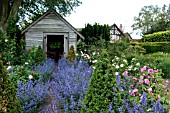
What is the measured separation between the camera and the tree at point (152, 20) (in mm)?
41328

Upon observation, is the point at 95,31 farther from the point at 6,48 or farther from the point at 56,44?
the point at 6,48

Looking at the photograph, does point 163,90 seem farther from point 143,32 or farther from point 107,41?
point 143,32

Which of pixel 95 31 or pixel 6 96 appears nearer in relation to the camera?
pixel 6 96

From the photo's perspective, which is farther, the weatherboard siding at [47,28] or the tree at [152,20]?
the tree at [152,20]

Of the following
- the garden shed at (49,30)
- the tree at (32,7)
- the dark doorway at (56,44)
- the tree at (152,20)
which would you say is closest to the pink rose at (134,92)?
the garden shed at (49,30)

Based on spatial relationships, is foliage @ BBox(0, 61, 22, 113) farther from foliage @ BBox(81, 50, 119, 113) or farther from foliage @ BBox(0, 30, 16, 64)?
foliage @ BBox(0, 30, 16, 64)

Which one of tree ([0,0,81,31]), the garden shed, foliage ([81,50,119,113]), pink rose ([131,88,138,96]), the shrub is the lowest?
the shrub

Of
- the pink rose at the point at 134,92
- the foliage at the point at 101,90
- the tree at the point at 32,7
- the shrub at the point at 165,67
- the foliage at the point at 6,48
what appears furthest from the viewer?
the tree at the point at 32,7

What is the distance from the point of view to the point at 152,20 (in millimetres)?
44875

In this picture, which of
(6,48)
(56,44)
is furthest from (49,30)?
(6,48)

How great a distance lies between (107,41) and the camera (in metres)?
15.1

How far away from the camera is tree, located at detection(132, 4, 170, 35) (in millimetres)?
41328

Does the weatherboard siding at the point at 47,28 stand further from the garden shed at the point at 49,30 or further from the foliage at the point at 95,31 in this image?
the foliage at the point at 95,31

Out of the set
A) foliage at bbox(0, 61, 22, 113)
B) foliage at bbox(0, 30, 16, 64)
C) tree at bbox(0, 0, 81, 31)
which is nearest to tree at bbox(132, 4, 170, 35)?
tree at bbox(0, 0, 81, 31)
